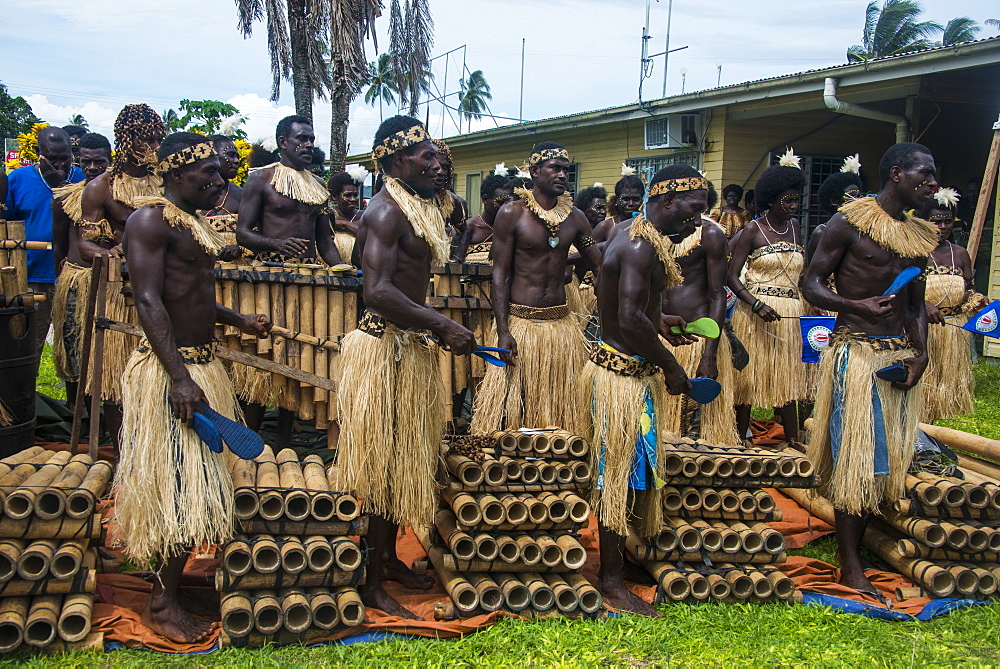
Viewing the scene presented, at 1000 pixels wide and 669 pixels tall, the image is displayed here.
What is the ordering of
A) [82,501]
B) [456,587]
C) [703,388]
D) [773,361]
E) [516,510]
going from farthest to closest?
1. [773,361]
2. [703,388]
3. [516,510]
4. [456,587]
5. [82,501]

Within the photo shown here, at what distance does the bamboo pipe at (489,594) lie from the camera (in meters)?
3.84

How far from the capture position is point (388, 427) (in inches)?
152

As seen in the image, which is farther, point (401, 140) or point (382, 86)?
point (382, 86)

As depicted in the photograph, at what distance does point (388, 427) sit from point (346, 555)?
0.64 meters

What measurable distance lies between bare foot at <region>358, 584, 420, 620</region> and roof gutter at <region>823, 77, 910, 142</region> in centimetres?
944

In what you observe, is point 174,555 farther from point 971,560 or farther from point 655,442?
point 971,560

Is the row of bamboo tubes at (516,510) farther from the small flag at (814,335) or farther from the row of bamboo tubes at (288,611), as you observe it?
the small flag at (814,335)

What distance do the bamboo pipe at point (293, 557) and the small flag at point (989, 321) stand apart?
506cm

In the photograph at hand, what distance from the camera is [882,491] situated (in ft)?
14.7

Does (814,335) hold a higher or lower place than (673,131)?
lower

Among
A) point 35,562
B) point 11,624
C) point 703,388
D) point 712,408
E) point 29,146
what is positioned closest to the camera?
point 11,624

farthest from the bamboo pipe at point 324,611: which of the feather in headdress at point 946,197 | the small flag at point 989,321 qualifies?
the feather in headdress at point 946,197

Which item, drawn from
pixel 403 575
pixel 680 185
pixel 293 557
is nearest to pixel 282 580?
pixel 293 557

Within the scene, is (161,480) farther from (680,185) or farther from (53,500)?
(680,185)
